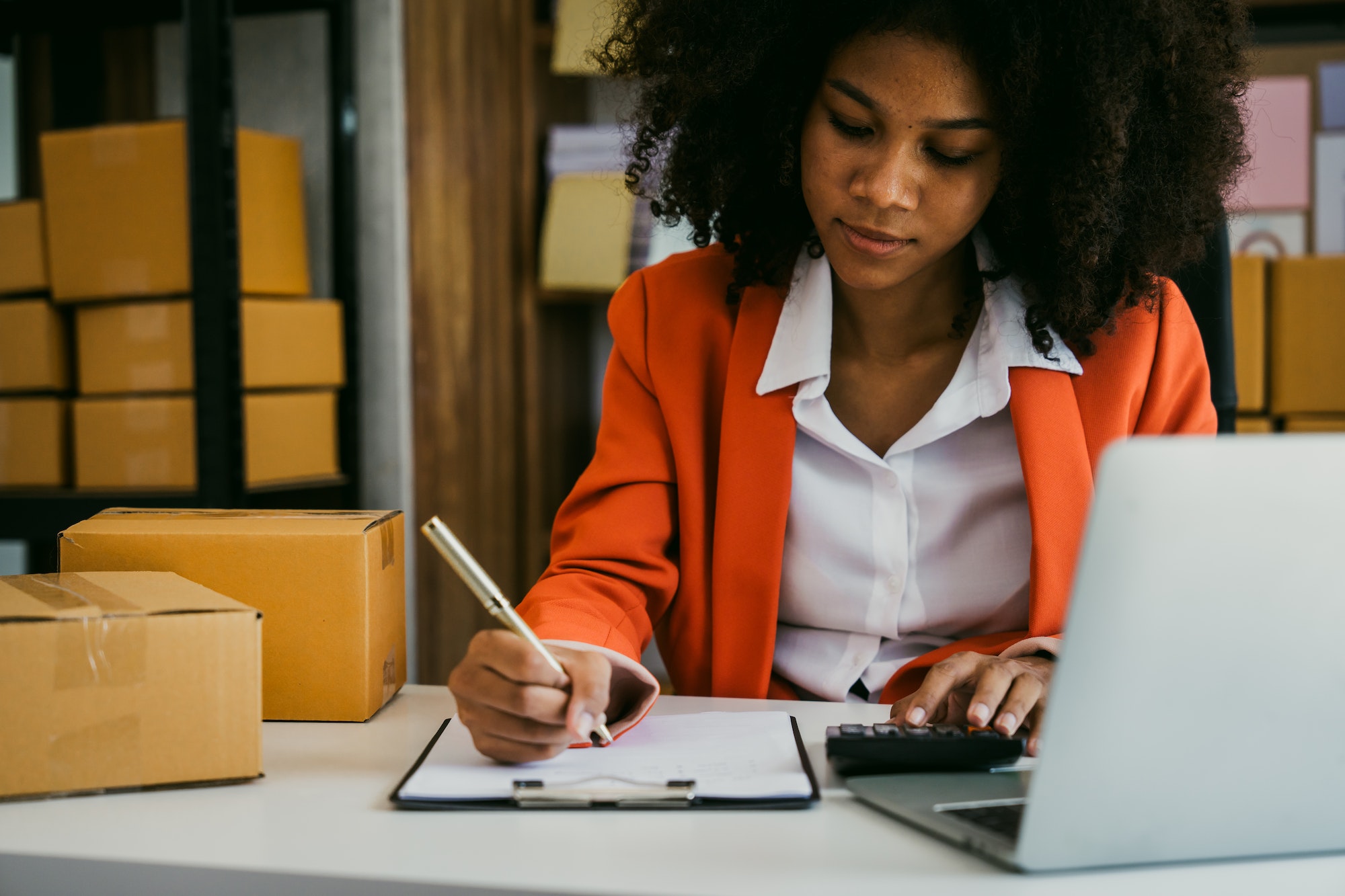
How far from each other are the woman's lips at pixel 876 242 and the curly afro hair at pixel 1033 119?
131 mm

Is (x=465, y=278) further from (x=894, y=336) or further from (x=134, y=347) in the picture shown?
(x=894, y=336)

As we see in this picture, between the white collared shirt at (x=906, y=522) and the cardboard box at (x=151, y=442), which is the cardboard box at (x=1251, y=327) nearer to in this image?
the white collared shirt at (x=906, y=522)

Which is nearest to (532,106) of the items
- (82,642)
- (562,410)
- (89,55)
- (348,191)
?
(348,191)

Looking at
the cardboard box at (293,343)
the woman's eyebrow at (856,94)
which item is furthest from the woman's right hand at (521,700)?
the cardboard box at (293,343)

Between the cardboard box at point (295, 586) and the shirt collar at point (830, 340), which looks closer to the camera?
the cardboard box at point (295, 586)

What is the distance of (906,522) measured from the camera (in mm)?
1084

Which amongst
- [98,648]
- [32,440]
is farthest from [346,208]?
[98,648]

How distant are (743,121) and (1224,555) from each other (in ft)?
2.77

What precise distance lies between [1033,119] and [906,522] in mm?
384

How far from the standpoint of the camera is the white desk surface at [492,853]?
549mm

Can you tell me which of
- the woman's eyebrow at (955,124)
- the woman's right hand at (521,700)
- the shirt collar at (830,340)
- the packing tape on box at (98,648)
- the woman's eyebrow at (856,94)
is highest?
the woman's eyebrow at (856,94)

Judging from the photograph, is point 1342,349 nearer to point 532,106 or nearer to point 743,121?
point 743,121

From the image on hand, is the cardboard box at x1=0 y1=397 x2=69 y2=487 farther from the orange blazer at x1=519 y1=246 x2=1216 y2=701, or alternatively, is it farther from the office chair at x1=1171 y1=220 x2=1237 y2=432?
the office chair at x1=1171 y1=220 x2=1237 y2=432

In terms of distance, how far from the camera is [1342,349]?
81.2 inches
